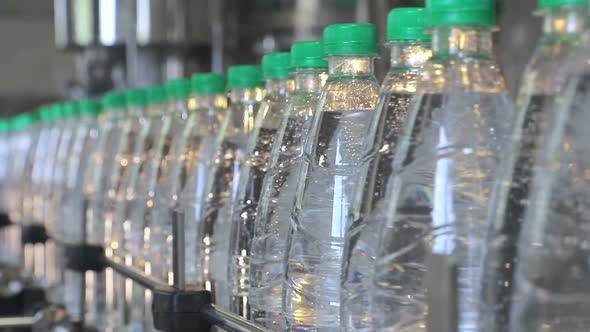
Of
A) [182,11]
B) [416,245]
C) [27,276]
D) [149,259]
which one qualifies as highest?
[182,11]

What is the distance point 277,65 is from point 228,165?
0.15 metres

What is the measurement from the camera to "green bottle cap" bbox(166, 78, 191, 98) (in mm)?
1093

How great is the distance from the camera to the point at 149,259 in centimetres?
110

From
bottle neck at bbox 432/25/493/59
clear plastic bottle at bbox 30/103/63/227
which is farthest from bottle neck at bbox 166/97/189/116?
clear plastic bottle at bbox 30/103/63/227

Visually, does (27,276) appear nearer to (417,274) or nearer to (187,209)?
(187,209)

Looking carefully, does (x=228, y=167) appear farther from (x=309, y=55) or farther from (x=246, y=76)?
(x=309, y=55)

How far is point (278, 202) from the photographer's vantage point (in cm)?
77

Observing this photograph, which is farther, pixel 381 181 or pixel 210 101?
pixel 210 101

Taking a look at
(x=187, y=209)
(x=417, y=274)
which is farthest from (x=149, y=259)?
(x=417, y=274)

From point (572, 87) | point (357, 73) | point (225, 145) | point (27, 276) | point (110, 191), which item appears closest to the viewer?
point (572, 87)

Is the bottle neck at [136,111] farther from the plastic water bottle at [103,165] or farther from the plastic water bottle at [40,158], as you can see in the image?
the plastic water bottle at [40,158]

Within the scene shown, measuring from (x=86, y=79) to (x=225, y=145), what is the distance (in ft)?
5.71

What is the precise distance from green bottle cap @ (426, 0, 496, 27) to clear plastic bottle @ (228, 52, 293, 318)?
325 millimetres

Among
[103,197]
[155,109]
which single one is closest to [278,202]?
[155,109]
